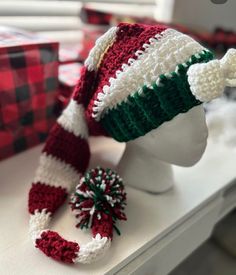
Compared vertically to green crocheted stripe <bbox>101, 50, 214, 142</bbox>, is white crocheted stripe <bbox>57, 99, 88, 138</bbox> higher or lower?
lower

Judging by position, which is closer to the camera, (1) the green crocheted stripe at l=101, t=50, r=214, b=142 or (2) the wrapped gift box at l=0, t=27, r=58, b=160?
(1) the green crocheted stripe at l=101, t=50, r=214, b=142

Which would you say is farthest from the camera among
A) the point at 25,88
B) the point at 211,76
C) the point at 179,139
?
the point at 25,88

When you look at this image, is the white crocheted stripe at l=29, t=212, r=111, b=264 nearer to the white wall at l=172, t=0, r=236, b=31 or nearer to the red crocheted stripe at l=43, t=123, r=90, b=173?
the red crocheted stripe at l=43, t=123, r=90, b=173

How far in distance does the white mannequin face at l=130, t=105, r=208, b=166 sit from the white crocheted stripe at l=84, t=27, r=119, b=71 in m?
0.13

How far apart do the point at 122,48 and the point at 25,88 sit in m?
0.22

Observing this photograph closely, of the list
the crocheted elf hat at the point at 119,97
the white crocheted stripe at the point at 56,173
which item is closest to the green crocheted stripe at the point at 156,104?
the crocheted elf hat at the point at 119,97

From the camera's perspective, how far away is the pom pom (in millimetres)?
432

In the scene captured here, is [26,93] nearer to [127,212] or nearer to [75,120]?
[75,120]

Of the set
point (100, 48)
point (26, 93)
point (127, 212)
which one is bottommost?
point (127, 212)

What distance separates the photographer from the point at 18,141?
23.1 inches

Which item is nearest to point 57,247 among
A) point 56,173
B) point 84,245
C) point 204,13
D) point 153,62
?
point 84,245

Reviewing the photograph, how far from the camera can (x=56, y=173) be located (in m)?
0.49

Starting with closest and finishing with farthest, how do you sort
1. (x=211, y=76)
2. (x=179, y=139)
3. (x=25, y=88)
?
(x=211, y=76), (x=179, y=139), (x=25, y=88)

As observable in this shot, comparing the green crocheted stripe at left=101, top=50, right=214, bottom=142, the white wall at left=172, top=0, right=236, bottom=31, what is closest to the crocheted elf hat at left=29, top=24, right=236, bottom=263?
the green crocheted stripe at left=101, top=50, right=214, bottom=142
